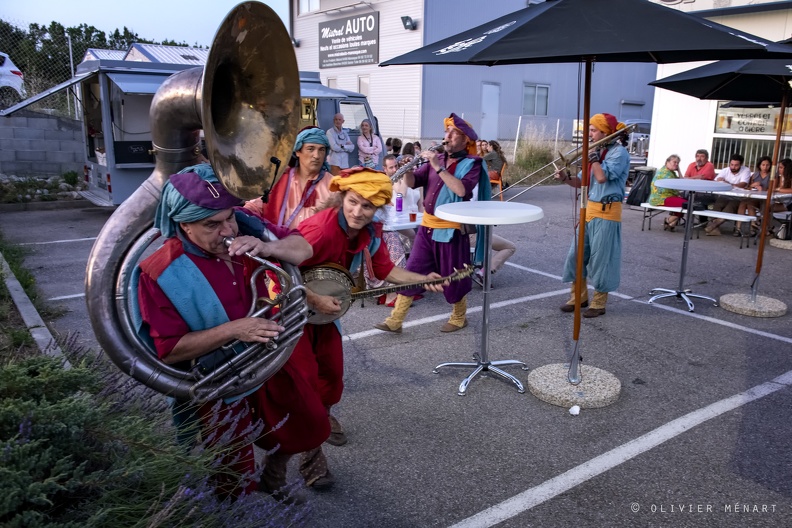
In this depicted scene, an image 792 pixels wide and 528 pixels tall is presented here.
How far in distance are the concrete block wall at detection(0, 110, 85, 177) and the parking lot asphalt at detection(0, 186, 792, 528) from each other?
7.17m

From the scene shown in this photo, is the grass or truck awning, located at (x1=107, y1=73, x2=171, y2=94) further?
the grass

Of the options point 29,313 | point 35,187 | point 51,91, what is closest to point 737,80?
point 29,313

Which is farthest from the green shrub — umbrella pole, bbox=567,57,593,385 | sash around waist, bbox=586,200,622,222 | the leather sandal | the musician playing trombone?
sash around waist, bbox=586,200,622,222

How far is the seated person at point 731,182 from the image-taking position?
9.97 m

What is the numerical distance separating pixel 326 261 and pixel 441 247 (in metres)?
2.26

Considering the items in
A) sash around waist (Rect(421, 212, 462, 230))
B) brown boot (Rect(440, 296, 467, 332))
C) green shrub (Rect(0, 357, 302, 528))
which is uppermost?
sash around waist (Rect(421, 212, 462, 230))

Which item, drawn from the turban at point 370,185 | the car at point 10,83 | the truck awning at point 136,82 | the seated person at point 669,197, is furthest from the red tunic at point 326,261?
A: the car at point 10,83

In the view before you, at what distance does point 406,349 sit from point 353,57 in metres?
17.9

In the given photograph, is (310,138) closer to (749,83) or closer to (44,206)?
(749,83)

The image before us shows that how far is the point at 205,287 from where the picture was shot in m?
2.19

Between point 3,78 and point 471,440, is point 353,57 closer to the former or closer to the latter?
point 3,78

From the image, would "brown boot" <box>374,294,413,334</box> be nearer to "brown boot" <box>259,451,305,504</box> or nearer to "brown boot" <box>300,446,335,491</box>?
"brown boot" <box>300,446,335,491</box>

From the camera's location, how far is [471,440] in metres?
3.56

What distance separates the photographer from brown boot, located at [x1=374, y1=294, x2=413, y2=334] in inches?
205
